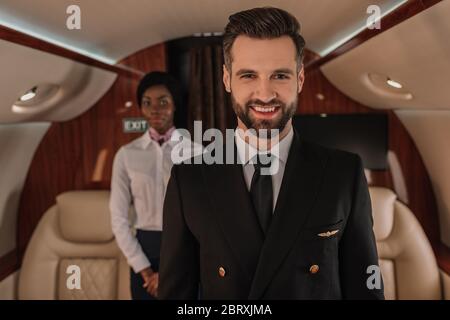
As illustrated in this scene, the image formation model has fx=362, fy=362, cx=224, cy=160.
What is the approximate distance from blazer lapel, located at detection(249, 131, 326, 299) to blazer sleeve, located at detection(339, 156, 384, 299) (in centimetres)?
10

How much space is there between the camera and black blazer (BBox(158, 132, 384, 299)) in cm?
70

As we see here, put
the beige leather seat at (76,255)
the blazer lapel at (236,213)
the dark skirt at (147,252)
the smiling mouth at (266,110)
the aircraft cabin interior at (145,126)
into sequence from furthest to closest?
the beige leather seat at (76,255) < the dark skirt at (147,252) < the aircraft cabin interior at (145,126) < the blazer lapel at (236,213) < the smiling mouth at (266,110)

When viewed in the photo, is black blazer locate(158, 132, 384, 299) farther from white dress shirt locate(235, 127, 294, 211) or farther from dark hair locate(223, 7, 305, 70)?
dark hair locate(223, 7, 305, 70)

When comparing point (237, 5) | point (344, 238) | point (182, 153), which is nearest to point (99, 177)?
point (182, 153)

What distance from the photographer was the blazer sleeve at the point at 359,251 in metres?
0.75

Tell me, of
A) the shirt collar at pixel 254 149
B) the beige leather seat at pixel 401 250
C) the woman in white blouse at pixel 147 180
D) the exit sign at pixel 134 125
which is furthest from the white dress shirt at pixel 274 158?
the exit sign at pixel 134 125

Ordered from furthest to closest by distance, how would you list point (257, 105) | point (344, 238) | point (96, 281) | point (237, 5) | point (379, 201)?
point (96, 281), point (379, 201), point (237, 5), point (344, 238), point (257, 105)

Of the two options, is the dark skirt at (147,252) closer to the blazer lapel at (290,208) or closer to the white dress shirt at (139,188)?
the white dress shirt at (139,188)

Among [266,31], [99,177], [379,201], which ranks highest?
[266,31]

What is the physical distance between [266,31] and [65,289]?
8.08ft

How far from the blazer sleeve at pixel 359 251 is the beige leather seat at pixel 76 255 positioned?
195 centimetres

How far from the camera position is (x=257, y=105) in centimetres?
61

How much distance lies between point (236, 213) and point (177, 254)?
0.56 feet

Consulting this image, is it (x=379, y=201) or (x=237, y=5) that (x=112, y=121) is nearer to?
(x=237, y=5)
